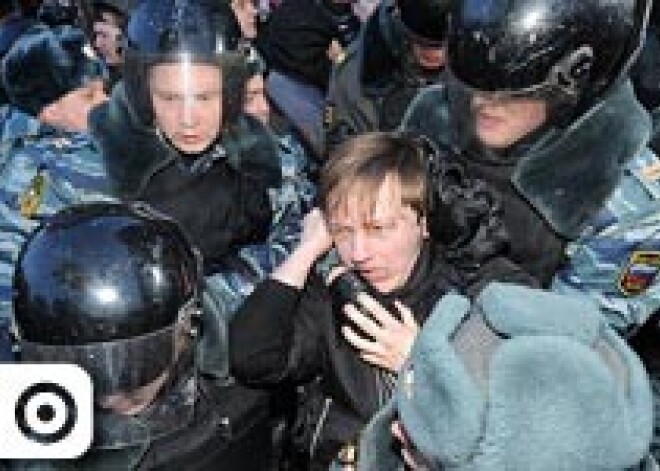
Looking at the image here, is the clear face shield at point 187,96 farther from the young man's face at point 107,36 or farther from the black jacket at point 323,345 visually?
the young man's face at point 107,36

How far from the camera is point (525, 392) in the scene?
159 cm

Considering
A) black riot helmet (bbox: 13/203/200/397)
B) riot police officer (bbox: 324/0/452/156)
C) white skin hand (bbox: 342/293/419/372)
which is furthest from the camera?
riot police officer (bbox: 324/0/452/156)

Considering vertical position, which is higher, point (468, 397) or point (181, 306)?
point (468, 397)

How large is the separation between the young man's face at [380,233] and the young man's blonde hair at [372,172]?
0.04 feet

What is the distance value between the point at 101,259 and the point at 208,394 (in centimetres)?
50

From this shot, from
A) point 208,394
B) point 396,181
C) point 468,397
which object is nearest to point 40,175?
point 208,394

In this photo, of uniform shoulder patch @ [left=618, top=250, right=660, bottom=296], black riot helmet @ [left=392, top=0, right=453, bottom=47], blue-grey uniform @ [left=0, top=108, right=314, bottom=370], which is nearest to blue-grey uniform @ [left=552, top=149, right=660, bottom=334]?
uniform shoulder patch @ [left=618, top=250, right=660, bottom=296]

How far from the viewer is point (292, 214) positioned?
3.76m

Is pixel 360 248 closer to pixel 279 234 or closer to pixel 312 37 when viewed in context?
pixel 279 234

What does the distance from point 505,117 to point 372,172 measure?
1.55 feet

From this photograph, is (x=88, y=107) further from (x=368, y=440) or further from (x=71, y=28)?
(x=368, y=440)

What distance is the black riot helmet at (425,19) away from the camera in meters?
4.30

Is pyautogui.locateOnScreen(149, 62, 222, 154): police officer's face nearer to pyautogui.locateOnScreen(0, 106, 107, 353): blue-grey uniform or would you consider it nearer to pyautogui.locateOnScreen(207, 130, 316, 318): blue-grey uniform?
pyautogui.locateOnScreen(0, 106, 107, 353): blue-grey uniform

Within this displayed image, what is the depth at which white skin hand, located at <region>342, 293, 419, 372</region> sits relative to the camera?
274 cm
